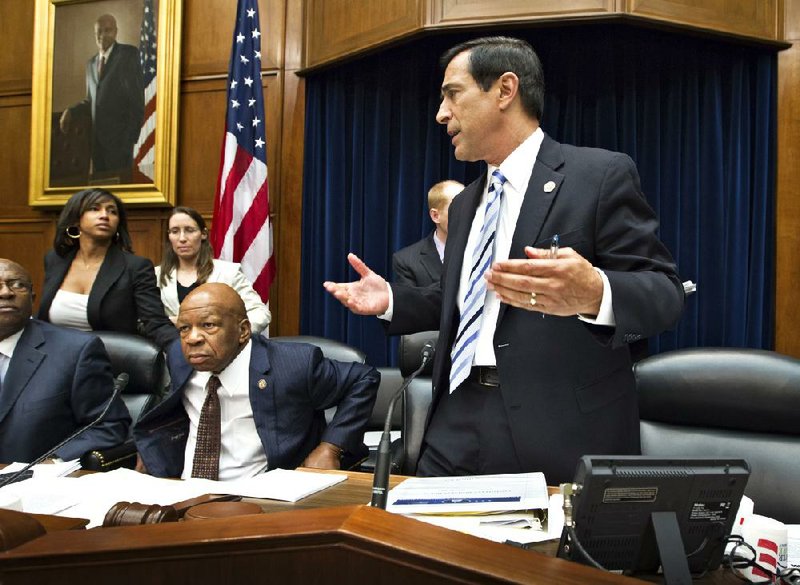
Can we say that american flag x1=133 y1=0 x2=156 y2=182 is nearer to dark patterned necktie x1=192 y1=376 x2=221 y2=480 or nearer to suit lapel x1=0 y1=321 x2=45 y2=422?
suit lapel x1=0 y1=321 x2=45 y2=422

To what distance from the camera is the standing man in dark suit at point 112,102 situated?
566 cm

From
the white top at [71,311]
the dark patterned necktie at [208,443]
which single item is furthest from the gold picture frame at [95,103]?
the dark patterned necktie at [208,443]

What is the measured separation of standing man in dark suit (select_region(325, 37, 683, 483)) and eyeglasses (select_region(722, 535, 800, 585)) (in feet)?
1.58

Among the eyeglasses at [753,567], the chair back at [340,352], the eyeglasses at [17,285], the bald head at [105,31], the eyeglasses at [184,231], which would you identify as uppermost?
the bald head at [105,31]

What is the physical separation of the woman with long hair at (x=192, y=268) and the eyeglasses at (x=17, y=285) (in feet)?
4.09

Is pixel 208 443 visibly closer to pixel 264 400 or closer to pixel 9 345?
pixel 264 400

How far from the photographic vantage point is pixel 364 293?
6.57 ft

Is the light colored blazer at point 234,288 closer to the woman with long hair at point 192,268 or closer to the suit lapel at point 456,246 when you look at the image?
the woman with long hair at point 192,268

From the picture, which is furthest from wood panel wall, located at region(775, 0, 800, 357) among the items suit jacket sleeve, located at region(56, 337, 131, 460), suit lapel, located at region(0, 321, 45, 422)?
suit lapel, located at region(0, 321, 45, 422)

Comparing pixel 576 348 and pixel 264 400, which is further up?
pixel 576 348

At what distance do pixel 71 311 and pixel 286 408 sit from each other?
1763 millimetres

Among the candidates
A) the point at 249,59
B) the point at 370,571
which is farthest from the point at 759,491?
the point at 249,59

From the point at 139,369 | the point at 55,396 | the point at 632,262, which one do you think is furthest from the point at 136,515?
the point at 139,369

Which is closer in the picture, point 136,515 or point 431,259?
point 136,515
